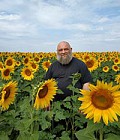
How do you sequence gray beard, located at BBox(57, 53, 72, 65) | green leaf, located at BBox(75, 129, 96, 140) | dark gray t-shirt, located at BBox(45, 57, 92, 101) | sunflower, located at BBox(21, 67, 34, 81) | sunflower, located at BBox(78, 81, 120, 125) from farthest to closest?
1. sunflower, located at BBox(21, 67, 34, 81)
2. gray beard, located at BBox(57, 53, 72, 65)
3. dark gray t-shirt, located at BBox(45, 57, 92, 101)
4. green leaf, located at BBox(75, 129, 96, 140)
5. sunflower, located at BBox(78, 81, 120, 125)

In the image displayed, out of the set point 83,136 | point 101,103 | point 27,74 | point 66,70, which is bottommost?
point 83,136

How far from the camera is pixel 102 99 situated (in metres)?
2.73

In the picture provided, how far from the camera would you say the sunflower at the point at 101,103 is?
269 centimetres

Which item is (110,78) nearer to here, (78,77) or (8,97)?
(78,77)

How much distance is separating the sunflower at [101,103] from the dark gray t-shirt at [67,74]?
245 centimetres

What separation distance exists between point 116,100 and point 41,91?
1.03 metres

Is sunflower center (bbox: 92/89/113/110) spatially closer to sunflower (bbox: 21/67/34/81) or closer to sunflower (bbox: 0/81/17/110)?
sunflower (bbox: 0/81/17/110)

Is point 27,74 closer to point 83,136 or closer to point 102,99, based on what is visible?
point 83,136

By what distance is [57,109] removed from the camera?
452 cm

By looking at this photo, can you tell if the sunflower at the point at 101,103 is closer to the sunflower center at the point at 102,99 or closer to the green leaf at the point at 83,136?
the sunflower center at the point at 102,99

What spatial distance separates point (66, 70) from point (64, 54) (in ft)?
0.88

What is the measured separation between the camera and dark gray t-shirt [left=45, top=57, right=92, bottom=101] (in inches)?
206

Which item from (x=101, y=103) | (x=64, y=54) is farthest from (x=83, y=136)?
(x=64, y=54)

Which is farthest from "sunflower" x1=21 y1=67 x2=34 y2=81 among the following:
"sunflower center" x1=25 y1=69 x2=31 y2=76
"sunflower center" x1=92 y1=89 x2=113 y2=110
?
"sunflower center" x1=92 y1=89 x2=113 y2=110
